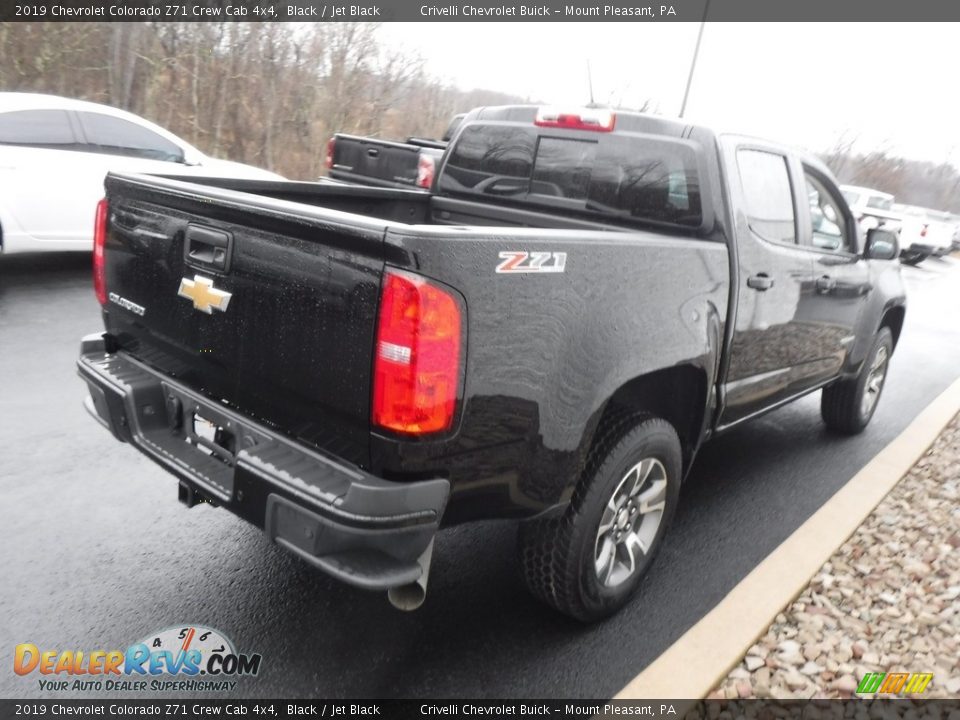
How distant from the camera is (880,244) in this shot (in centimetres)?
460

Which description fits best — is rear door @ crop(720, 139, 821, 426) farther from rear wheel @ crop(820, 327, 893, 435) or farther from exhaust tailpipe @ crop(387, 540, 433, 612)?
exhaust tailpipe @ crop(387, 540, 433, 612)

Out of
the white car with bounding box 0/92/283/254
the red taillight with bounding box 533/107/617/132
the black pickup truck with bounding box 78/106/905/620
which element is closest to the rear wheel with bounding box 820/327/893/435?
the black pickup truck with bounding box 78/106/905/620

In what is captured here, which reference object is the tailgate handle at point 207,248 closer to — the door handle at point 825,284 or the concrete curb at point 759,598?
the concrete curb at point 759,598

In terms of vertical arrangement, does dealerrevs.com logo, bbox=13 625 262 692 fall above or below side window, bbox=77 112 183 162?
below

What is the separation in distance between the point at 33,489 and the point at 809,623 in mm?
3543

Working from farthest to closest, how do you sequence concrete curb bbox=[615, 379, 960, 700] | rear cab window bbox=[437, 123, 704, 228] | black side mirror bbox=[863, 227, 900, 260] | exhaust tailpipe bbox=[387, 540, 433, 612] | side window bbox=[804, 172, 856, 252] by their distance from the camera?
black side mirror bbox=[863, 227, 900, 260] → side window bbox=[804, 172, 856, 252] → rear cab window bbox=[437, 123, 704, 228] → concrete curb bbox=[615, 379, 960, 700] → exhaust tailpipe bbox=[387, 540, 433, 612]

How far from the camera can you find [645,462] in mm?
3039

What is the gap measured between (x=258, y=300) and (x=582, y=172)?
6.17 feet

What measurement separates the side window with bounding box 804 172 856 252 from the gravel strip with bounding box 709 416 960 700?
154cm

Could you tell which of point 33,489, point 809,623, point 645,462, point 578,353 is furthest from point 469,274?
point 33,489

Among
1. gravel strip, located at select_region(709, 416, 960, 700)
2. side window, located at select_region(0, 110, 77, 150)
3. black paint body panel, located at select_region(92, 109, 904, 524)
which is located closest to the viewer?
black paint body panel, located at select_region(92, 109, 904, 524)

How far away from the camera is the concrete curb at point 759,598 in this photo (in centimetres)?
263

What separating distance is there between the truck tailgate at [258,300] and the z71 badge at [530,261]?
1.24ft

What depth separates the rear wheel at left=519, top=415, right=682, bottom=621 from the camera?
108 inches
